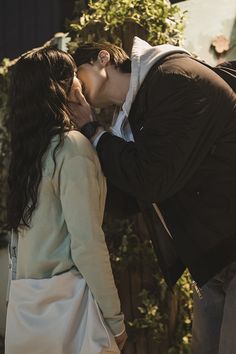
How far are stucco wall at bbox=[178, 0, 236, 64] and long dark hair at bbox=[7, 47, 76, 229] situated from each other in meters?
1.94

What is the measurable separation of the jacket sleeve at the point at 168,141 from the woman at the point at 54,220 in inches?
5.7

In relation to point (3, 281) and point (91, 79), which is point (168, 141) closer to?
point (91, 79)

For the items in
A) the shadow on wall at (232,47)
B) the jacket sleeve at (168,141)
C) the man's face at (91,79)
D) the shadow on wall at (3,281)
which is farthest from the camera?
the shadow on wall at (3,281)

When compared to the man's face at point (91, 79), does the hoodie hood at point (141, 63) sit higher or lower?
higher

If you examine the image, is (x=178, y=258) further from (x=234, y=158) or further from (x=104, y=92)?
(x=104, y=92)

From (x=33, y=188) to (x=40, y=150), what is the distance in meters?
0.15

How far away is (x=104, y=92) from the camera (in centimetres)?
255

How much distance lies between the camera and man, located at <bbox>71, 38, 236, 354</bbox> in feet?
7.02

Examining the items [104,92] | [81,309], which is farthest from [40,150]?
[81,309]

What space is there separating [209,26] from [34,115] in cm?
220

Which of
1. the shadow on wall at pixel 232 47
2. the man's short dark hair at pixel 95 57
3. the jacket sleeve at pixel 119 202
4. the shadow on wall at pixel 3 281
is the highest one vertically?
the man's short dark hair at pixel 95 57

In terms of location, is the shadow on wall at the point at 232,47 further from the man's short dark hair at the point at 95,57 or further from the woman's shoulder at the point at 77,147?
the woman's shoulder at the point at 77,147

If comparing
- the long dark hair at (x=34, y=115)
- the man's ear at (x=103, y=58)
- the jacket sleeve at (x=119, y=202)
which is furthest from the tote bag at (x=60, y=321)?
the man's ear at (x=103, y=58)

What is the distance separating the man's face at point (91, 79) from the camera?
8.24ft
